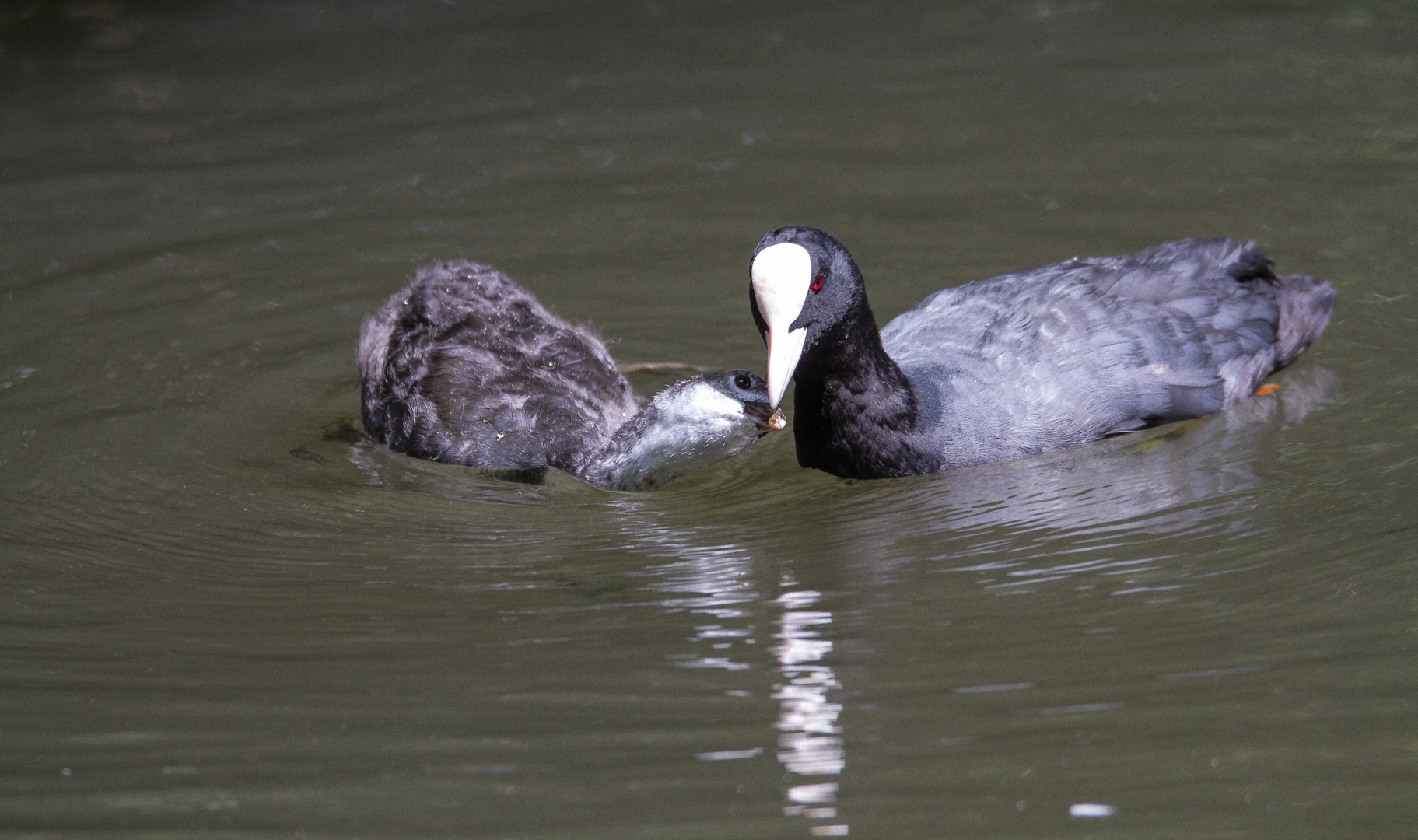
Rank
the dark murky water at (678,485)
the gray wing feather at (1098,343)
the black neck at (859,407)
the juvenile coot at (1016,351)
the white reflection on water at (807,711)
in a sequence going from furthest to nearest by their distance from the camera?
the gray wing feather at (1098,343) < the black neck at (859,407) < the juvenile coot at (1016,351) < the dark murky water at (678,485) < the white reflection on water at (807,711)

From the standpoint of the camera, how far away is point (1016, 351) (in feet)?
15.8

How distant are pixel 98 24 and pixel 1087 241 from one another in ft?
20.4

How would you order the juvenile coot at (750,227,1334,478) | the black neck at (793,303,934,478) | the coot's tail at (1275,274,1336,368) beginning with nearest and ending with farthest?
the juvenile coot at (750,227,1334,478) < the black neck at (793,303,934,478) < the coot's tail at (1275,274,1336,368)

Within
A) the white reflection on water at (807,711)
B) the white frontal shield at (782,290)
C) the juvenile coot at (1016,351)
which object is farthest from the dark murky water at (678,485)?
the white frontal shield at (782,290)

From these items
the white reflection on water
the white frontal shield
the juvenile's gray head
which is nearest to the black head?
the white frontal shield

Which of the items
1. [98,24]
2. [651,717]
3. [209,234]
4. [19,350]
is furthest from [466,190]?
[651,717]

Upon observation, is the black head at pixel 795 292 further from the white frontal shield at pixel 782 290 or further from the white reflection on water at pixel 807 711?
the white reflection on water at pixel 807 711

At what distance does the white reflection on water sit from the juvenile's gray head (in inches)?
26.4

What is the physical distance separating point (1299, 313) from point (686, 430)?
227 centimetres

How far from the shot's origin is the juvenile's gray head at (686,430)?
4.40 m

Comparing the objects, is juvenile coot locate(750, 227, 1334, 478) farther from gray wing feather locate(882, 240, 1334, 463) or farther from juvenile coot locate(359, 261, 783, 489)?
juvenile coot locate(359, 261, 783, 489)

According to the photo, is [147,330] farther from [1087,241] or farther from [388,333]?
[1087,241]

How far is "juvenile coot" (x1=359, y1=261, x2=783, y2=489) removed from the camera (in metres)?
4.52

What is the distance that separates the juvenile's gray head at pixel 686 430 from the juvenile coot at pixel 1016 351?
0.16 meters
